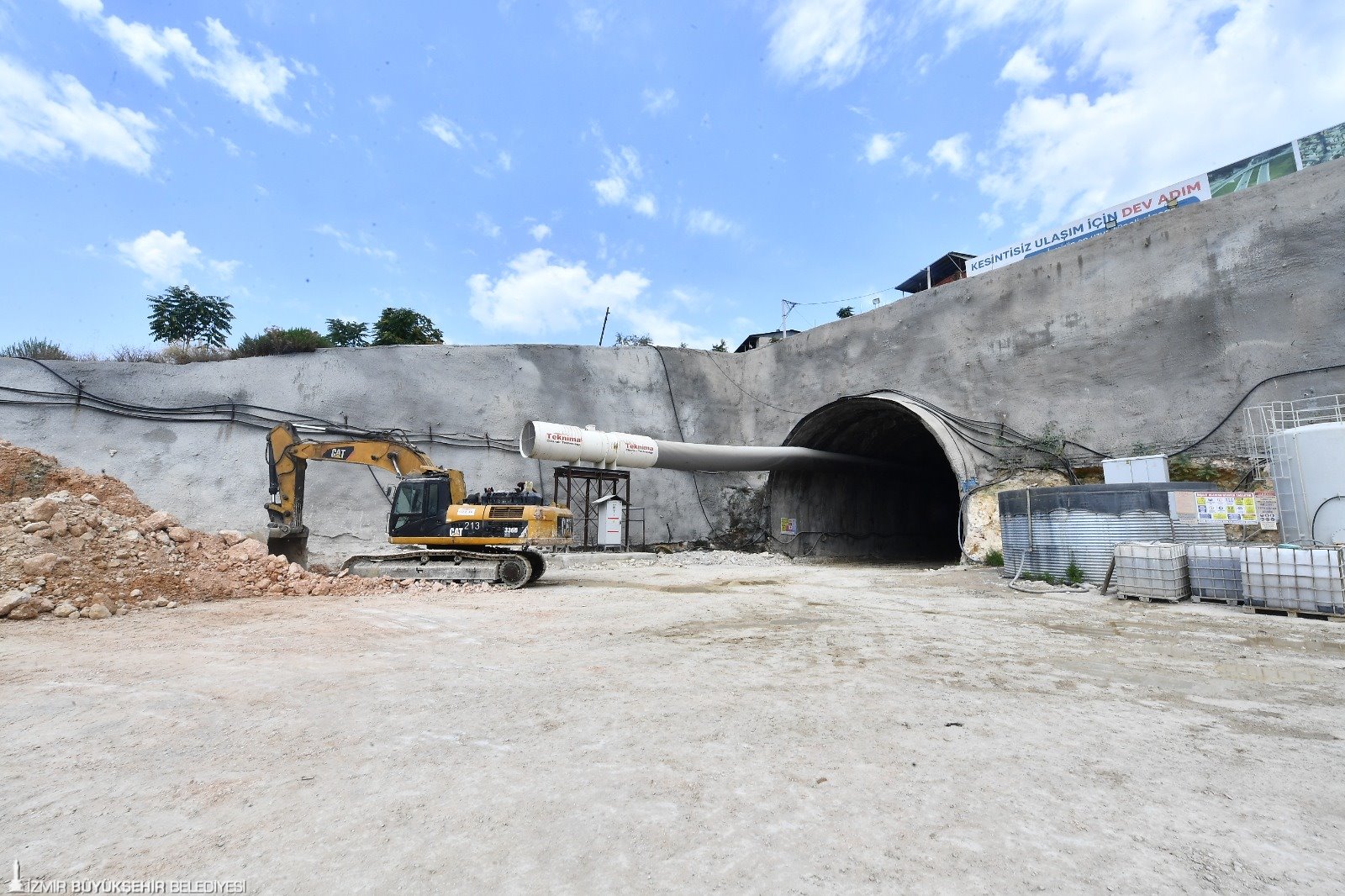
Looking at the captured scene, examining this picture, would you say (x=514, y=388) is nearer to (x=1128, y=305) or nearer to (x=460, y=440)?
(x=460, y=440)

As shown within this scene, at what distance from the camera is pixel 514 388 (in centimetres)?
1892

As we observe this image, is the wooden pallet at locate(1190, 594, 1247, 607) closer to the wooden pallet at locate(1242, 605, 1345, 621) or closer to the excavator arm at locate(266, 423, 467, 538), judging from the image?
the wooden pallet at locate(1242, 605, 1345, 621)

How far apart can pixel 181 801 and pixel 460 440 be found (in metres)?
16.4

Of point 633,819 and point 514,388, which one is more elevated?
point 514,388

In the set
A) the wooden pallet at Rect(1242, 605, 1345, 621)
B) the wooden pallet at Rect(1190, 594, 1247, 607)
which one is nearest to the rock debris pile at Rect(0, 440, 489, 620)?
the wooden pallet at Rect(1190, 594, 1247, 607)

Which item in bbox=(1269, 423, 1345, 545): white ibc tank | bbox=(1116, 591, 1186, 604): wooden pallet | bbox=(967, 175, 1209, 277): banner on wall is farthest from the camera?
bbox=(967, 175, 1209, 277): banner on wall

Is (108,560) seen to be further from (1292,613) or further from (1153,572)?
(1292,613)

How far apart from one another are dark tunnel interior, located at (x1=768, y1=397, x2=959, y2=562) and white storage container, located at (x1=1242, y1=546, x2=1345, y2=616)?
Result: 951cm

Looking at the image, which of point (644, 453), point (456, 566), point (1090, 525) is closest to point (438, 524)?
point (456, 566)

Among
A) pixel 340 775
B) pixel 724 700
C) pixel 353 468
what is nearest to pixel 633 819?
pixel 340 775

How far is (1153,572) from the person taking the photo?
27.4 feet

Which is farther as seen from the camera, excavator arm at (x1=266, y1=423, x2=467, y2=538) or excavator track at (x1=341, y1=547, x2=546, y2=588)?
excavator arm at (x1=266, y1=423, x2=467, y2=538)

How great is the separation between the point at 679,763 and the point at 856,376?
16.5 meters

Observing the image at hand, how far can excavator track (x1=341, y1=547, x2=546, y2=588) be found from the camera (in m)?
10.8
